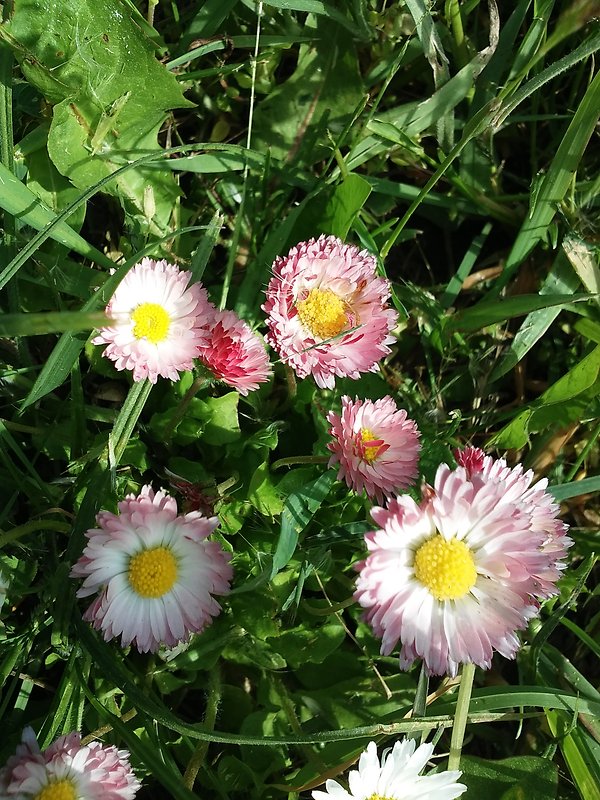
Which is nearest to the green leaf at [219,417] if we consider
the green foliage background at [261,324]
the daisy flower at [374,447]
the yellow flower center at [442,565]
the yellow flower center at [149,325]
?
the green foliage background at [261,324]

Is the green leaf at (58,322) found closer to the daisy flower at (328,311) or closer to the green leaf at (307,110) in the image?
the daisy flower at (328,311)

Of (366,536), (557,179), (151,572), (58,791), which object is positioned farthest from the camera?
(557,179)

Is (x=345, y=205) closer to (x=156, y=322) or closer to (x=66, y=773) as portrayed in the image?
(x=156, y=322)

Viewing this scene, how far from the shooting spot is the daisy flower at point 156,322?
1.76 metres

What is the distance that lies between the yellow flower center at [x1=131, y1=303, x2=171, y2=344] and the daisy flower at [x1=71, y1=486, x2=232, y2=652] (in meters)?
0.37

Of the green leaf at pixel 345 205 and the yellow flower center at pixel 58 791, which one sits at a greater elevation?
the green leaf at pixel 345 205

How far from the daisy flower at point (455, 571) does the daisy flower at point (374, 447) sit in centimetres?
14

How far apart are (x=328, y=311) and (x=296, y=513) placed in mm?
527

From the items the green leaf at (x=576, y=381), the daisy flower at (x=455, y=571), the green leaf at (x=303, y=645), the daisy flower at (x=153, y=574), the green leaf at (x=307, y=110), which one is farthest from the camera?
the green leaf at (x=307, y=110)

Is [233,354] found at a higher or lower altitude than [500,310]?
lower

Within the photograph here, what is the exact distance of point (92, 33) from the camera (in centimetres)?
193

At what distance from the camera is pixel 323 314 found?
1938mm

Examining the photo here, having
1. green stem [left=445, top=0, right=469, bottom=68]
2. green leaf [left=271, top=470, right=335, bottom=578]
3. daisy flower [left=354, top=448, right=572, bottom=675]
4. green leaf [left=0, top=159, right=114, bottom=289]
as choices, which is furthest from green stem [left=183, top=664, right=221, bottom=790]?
green stem [left=445, top=0, right=469, bottom=68]

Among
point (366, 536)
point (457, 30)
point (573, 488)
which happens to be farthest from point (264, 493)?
point (457, 30)
